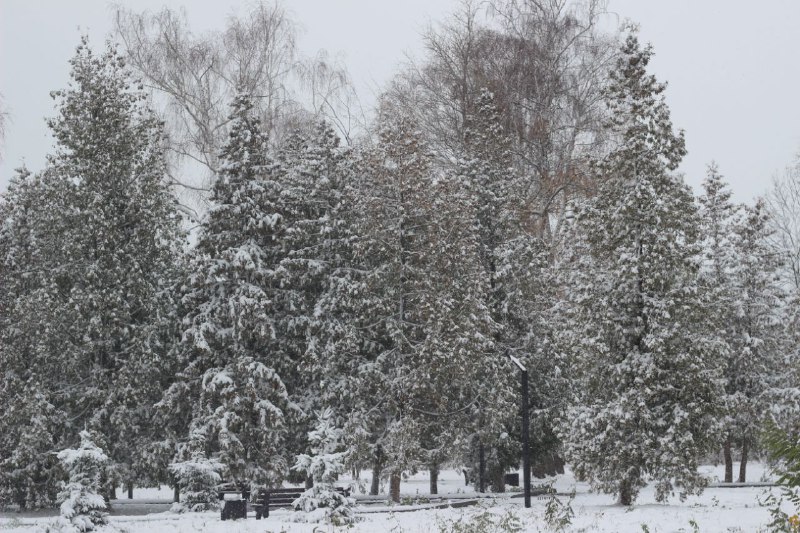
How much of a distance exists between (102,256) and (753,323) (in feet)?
83.8

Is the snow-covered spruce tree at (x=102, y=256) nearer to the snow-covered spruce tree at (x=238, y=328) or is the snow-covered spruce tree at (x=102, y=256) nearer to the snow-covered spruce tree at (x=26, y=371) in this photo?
the snow-covered spruce tree at (x=26, y=371)

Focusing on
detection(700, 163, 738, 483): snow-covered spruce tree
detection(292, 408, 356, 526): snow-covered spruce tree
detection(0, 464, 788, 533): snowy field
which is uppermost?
detection(700, 163, 738, 483): snow-covered spruce tree

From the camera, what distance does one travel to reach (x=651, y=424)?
24.7m

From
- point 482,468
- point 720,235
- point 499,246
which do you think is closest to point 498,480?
point 482,468

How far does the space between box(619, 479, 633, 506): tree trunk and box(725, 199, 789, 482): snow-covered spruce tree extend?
13.2m

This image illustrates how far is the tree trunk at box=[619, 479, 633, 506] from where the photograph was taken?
83.3 feet

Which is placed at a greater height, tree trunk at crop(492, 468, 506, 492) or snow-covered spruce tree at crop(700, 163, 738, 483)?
snow-covered spruce tree at crop(700, 163, 738, 483)

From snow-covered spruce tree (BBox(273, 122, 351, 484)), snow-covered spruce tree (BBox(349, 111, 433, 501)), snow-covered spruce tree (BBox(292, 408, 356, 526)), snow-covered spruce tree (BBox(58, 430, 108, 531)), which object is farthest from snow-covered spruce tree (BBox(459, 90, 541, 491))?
snow-covered spruce tree (BBox(58, 430, 108, 531))

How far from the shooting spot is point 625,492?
25594mm

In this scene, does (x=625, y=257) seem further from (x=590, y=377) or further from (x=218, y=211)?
(x=218, y=211)

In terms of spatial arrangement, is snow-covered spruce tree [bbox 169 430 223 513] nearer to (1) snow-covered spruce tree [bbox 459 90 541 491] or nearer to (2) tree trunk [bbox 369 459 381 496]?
(2) tree trunk [bbox 369 459 381 496]

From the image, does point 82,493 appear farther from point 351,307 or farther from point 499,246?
point 499,246

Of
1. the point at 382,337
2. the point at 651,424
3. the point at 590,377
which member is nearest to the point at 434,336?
the point at 382,337

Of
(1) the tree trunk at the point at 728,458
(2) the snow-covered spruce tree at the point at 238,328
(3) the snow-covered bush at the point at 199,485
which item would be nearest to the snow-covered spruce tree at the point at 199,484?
(3) the snow-covered bush at the point at 199,485
